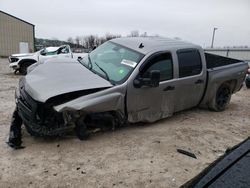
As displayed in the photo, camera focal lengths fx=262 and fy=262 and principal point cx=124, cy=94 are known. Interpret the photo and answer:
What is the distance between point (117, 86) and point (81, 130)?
981mm

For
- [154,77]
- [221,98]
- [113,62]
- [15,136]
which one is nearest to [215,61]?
[221,98]

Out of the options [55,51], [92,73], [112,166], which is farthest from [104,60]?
[55,51]

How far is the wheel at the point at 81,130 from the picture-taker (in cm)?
439

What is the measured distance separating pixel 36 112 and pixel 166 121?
9.52 feet

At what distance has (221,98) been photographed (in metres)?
7.12

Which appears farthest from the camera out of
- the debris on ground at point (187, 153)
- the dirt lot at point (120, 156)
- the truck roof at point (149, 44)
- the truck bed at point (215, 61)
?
the truck bed at point (215, 61)

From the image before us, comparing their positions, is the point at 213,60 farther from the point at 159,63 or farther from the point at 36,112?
the point at 36,112

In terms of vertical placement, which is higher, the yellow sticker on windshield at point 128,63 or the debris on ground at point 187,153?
the yellow sticker on windshield at point 128,63

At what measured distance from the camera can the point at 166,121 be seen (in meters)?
5.80

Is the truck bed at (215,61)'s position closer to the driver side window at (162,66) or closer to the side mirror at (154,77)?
the driver side window at (162,66)

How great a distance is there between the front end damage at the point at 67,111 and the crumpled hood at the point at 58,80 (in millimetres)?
82

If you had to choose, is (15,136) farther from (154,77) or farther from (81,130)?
(154,77)

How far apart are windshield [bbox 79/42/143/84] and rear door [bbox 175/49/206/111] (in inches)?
43.6

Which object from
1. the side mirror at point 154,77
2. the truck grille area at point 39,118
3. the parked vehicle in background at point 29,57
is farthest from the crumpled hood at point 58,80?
the parked vehicle in background at point 29,57
